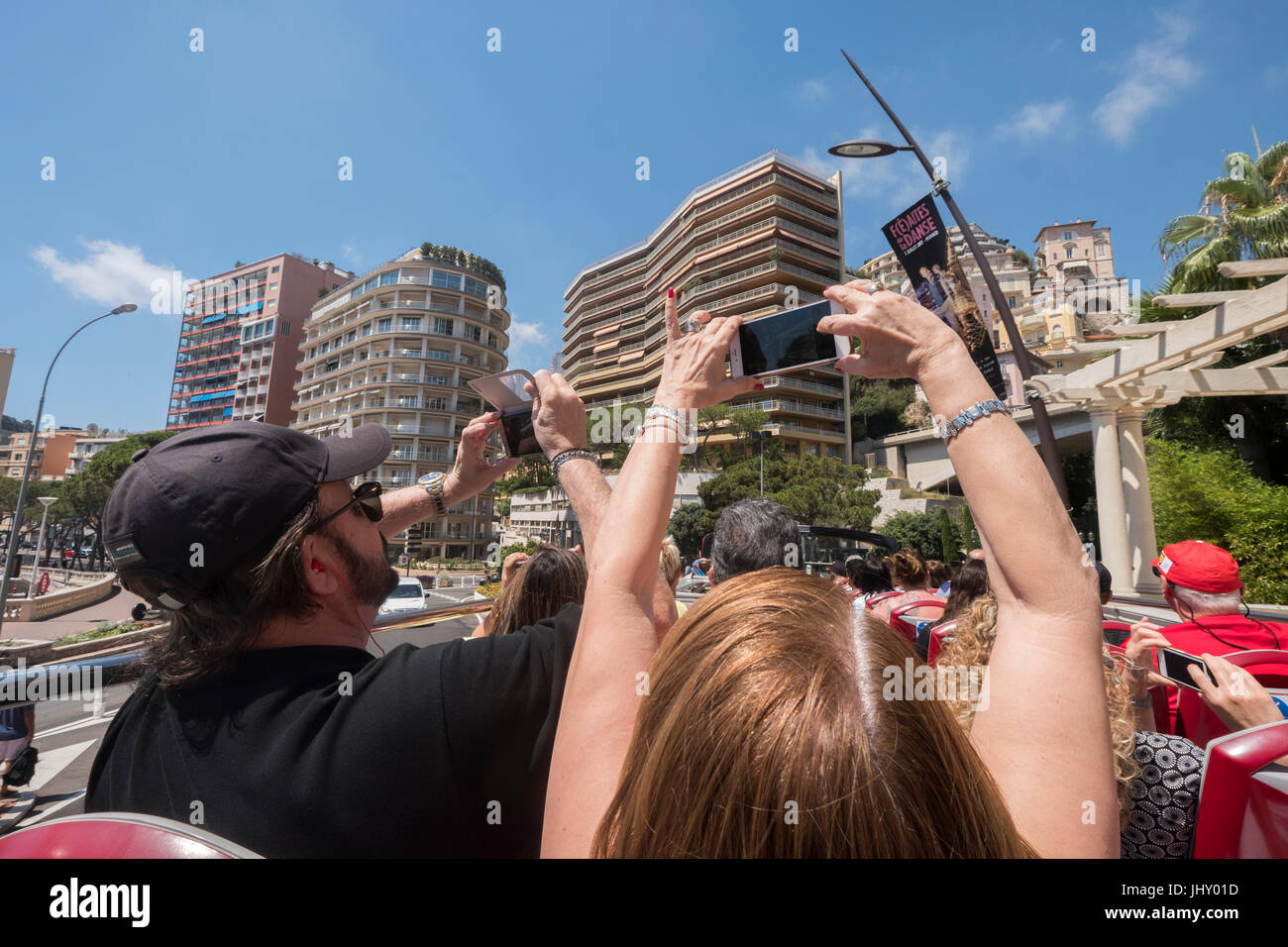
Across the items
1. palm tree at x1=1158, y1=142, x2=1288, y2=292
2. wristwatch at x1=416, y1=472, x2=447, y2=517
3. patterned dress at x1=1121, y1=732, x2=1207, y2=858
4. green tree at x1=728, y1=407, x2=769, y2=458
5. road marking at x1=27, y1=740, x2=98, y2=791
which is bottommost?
road marking at x1=27, y1=740, x2=98, y2=791

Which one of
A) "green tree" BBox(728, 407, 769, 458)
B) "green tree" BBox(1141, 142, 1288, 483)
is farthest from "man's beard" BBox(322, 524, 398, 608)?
"green tree" BBox(728, 407, 769, 458)

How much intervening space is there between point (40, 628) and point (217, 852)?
33.9 m

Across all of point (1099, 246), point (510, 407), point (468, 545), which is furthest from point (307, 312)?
point (1099, 246)

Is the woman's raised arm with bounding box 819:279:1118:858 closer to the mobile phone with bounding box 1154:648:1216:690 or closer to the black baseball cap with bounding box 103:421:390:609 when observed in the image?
the black baseball cap with bounding box 103:421:390:609

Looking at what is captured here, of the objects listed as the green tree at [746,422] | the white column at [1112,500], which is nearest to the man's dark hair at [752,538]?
the white column at [1112,500]

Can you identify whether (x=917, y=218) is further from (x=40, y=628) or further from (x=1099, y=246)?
(x=1099, y=246)

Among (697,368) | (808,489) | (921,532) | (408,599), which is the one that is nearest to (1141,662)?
(697,368)

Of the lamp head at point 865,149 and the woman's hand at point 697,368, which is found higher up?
the lamp head at point 865,149

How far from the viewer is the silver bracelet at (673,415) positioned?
1.18 metres

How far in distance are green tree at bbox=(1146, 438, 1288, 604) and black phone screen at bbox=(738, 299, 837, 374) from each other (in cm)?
1399

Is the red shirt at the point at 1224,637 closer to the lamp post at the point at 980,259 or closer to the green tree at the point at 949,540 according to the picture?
the lamp post at the point at 980,259

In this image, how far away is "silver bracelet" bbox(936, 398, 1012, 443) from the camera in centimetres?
108

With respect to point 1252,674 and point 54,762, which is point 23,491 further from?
point 1252,674

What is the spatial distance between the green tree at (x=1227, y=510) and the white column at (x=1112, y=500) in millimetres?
913
